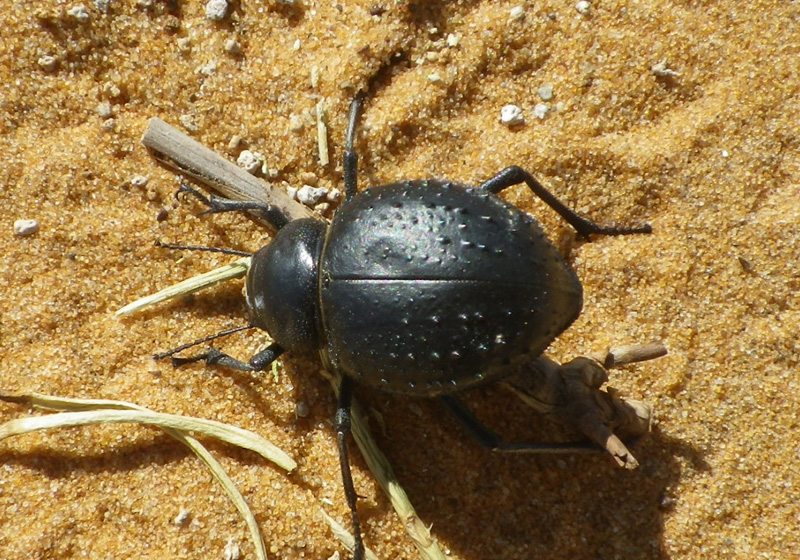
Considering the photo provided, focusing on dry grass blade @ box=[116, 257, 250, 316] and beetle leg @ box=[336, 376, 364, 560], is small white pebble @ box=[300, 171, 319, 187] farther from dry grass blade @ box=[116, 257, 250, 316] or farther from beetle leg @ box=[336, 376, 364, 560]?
beetle leg @ box=[336, 376, 364, 560]

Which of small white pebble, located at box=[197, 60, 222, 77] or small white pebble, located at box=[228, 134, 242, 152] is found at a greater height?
small white pebble, located at box=[197, 60, 222, 77]

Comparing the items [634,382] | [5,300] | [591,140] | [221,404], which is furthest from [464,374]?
[5,300]

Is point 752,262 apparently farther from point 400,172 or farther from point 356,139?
point 356,139

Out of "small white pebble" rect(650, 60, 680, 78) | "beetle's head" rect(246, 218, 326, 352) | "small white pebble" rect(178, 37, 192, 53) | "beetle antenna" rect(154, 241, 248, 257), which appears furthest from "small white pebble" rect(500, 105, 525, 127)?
"small white pebble" rect(178, 37, 192, 53)

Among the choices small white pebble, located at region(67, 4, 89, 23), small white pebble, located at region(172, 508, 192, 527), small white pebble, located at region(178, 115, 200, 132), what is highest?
small white pebble, located at region(67, 4, 89, 23)

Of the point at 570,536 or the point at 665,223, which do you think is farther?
the point at 665,223

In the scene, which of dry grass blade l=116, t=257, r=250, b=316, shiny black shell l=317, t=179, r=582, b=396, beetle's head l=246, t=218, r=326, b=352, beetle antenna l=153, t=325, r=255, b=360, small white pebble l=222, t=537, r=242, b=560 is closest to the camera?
shiny black shell l=317, t=179, r=582, b=396

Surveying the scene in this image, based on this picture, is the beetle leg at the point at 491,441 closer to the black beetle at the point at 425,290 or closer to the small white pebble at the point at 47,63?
the black beetle at the point at 425,290
